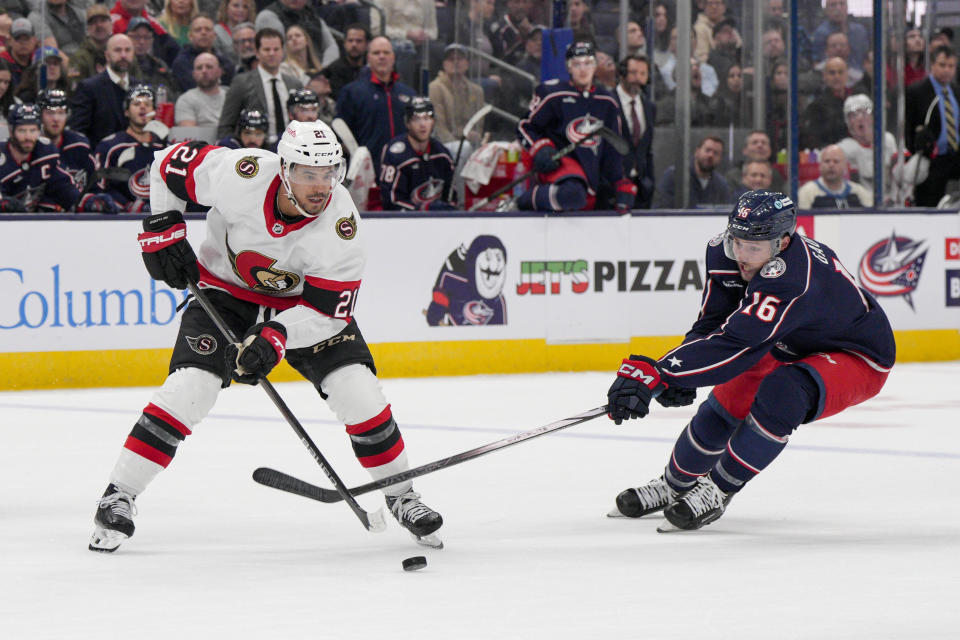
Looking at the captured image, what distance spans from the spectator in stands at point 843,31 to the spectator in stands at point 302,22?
9.22 feet

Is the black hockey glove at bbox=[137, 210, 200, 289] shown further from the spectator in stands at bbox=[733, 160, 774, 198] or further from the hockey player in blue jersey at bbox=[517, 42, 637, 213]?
the spectator in stands at bbox=[733, 160, 774, 198]

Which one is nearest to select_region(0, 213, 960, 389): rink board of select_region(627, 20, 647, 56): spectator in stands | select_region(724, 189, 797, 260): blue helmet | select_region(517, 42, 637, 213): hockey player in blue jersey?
select_region(517, 42, 637, 213): hockey player in blue jersey

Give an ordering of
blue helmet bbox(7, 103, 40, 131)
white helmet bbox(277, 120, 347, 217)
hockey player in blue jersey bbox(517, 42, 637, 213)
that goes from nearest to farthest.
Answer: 1. white helmet bbox(277, 120, 347, 217)
2. blue helmet bbox(7, 103, 40, 131)
3. hockey player in blue jersey bbox(517, 42, 637, 213)

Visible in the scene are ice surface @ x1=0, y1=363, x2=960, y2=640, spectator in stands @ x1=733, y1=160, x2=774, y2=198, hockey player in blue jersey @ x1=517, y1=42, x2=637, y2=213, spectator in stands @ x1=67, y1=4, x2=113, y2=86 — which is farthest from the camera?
spectator in stands @ x1=733, y1=160, x2=774, y2=198

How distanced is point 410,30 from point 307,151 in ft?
16.5

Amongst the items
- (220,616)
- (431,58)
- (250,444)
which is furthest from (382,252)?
(220,616)

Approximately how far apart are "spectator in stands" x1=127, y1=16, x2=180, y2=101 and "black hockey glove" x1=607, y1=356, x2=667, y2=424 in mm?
4689

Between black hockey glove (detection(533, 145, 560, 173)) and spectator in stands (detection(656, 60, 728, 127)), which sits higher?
spectator in stands (detection(656, 60, 728, 127))

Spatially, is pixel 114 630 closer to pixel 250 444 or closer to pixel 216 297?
pixel 216 297

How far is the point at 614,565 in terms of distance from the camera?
344cm

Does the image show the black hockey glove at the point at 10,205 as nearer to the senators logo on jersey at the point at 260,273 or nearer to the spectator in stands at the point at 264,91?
the spectator in stands at the point at 264,91

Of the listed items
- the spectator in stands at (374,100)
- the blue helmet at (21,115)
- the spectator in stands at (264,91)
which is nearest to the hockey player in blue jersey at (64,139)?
the blue helmet at (21,115)

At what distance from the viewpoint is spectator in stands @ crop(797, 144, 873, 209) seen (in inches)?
337

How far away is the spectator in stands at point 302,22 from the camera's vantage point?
8.01 m
